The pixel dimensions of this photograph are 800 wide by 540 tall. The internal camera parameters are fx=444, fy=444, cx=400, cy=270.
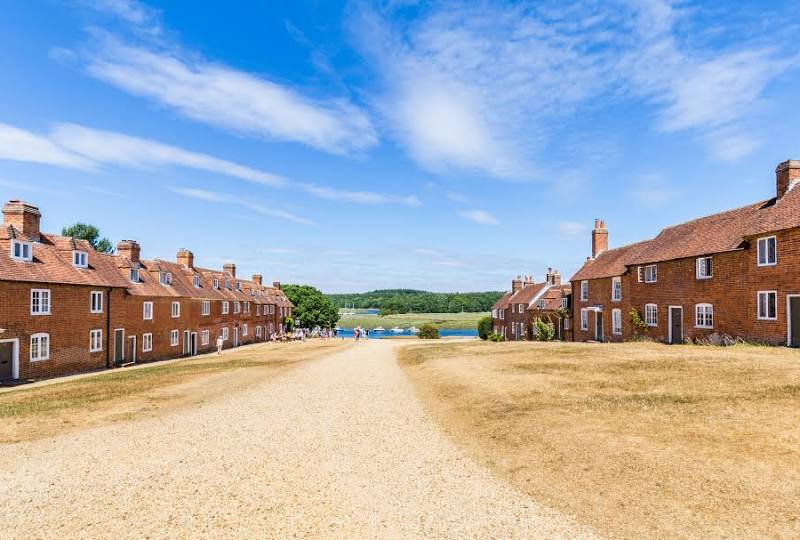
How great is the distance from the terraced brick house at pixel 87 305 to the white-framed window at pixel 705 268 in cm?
4509

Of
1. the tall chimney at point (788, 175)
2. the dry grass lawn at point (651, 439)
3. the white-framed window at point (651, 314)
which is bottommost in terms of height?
the dry grass lawn at point (651, 439)

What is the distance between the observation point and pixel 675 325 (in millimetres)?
34031

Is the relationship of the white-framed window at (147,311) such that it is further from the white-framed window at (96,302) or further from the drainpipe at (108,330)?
the white-framed window at (96,302)

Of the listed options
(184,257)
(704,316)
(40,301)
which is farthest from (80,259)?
(704,316)

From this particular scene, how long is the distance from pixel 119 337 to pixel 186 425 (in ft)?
97.8

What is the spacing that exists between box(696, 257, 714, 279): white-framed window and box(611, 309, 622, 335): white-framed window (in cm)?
1088

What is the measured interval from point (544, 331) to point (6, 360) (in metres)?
51.2

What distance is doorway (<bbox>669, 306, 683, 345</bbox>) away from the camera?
33.4m

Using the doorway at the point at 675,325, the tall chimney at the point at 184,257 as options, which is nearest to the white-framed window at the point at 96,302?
the tall chimney at the point at 184,257

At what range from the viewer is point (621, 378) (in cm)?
1753

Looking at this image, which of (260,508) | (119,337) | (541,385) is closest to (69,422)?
(260,508)

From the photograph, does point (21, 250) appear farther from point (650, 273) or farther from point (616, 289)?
point (616, 289)

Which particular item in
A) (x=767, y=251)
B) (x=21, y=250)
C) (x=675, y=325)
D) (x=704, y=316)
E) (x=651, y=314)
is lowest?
(x=675, y=325)

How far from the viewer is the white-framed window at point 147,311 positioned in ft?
137
